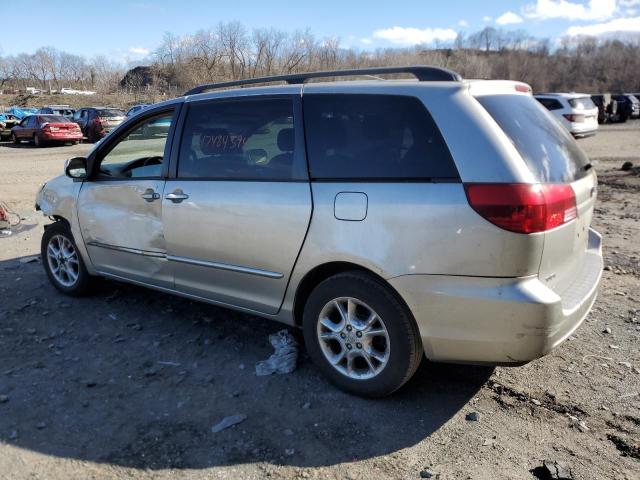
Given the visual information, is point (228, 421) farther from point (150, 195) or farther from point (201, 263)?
point (150, 195)

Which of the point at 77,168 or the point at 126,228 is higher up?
the point at 77,168

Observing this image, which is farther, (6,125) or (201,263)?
(6,125)

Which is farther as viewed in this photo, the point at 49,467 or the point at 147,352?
the point at 147,352

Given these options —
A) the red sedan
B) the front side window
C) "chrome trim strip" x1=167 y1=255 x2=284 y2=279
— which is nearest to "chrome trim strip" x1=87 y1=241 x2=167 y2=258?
"chrome trim strip" x1=167 y1=255 x2=284 y2=279

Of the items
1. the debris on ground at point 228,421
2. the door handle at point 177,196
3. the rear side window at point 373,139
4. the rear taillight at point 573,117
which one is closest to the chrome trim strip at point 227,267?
the door handle at point 177,196

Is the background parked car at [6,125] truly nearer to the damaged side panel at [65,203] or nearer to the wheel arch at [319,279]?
the damaged side panel at [65,203]

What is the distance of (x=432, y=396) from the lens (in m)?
3.44

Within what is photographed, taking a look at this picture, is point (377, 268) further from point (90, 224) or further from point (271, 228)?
point (90, 224)

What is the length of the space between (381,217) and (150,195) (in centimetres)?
205

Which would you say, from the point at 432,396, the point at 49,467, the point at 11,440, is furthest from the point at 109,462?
the point at 432,396

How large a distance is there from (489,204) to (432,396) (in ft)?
4.40

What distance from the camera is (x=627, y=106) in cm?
3806

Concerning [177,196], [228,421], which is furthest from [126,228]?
[228,421]

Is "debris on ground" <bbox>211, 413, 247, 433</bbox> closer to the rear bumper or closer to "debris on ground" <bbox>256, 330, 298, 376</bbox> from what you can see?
"debris on ground" <bbox>256, 330, 298, 376</bbox>
